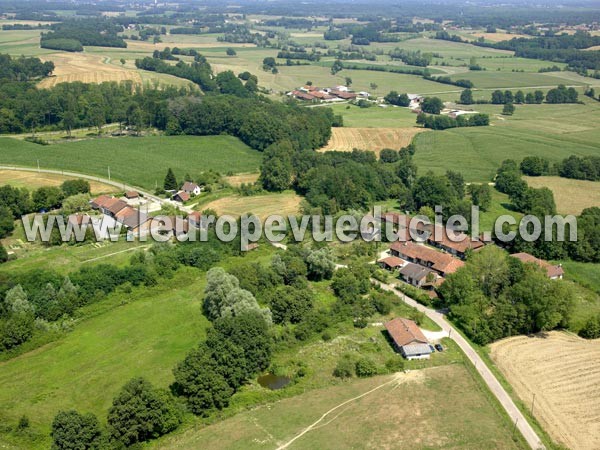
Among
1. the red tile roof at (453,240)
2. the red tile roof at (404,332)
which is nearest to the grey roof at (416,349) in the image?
the red tile roof at (404,332)

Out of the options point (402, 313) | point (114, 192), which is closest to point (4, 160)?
point (114, 192)

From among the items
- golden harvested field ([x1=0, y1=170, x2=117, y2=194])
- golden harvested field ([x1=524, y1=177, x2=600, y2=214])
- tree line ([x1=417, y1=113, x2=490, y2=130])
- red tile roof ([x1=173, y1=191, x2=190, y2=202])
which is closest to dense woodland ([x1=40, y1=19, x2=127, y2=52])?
golden harvested field ([x1=0, y1=170, x2=117, y2=194])

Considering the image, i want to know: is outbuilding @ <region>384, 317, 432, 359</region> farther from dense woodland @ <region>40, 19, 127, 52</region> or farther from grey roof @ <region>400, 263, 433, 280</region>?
dense woodland @ <region>40, 19, 127, 52</region>

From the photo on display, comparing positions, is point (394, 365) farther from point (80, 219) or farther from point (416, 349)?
point (80, 219)

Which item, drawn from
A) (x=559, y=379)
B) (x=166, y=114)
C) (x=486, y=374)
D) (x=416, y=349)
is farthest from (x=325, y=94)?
(x=559, y=379)

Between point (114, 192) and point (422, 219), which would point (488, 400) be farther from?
point (114, 192)

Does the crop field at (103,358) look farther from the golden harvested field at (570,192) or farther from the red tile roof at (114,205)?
the golden harvested field at (570,192)
